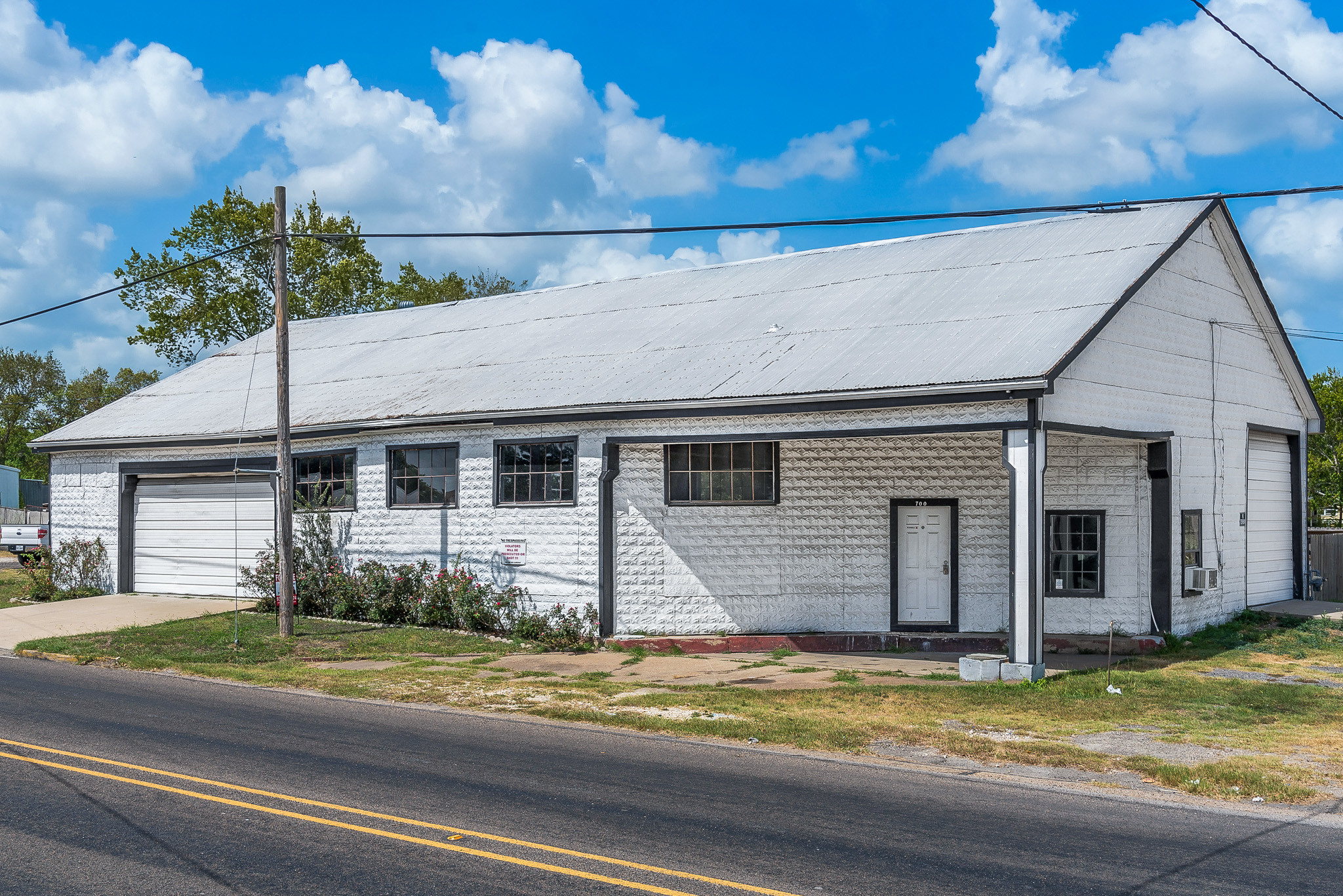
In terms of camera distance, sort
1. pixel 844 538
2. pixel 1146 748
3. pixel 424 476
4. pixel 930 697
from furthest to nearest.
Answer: pixel 424 476 → pixel 844 538 → pixel 930 697 → pixel 1146 748

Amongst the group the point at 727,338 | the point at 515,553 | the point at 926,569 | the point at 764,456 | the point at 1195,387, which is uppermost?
the point at 727,338

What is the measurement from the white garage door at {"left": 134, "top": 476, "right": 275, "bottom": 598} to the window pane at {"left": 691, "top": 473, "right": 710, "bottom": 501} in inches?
345

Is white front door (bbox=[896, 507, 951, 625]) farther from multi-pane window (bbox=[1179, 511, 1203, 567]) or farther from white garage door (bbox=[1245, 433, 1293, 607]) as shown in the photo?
white garage door (bbox=[1245, 433, 1293, 607])

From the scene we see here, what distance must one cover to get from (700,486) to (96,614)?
11414 mm

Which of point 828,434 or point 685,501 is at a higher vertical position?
point 828,434

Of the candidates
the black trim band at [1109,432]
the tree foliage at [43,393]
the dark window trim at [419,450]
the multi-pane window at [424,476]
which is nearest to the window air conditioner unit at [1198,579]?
the black trim band at [1109,432]

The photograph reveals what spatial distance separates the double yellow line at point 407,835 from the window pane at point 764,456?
10486 mm

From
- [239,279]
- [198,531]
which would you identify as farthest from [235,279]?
[198,531]

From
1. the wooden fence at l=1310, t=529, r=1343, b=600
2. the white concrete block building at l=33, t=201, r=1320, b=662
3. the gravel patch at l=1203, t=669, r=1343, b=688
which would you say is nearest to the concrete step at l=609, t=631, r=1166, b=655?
the white concrete block building at l=33, t=201, r=1320, b=662

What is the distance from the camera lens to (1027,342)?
46.2 ft

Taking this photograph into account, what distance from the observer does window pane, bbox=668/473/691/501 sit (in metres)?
17.4

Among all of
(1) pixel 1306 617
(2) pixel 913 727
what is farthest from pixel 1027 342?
(1) pixel 1306 617

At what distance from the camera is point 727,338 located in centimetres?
1833

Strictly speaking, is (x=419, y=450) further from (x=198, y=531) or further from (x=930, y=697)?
(x=930, y=697)
